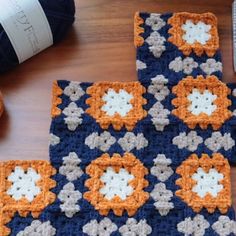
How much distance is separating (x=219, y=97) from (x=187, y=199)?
216 millimetres

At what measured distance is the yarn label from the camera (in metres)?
0.98

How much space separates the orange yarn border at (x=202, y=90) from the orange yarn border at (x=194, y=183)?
0.07 meters

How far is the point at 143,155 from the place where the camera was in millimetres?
990

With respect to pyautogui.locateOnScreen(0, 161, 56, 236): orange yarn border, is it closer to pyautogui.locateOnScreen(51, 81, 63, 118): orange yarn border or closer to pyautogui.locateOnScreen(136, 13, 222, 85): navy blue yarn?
pyautogui.locateOnScreen(51, 81, 63, 118): orange yarn border

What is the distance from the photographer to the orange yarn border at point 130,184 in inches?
37.5

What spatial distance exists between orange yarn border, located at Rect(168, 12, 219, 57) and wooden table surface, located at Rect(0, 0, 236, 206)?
26mm

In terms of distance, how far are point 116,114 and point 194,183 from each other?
198 mm

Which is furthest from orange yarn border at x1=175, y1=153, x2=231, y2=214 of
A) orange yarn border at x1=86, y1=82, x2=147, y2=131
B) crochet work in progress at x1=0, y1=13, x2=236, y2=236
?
orange yarn border at x1=86, y1=82, x2=147, y2=131

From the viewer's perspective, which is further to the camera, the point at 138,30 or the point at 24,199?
the point at 138,30

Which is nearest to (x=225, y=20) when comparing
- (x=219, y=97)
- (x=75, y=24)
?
(x=219, y=97)

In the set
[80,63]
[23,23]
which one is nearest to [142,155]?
[80,63]

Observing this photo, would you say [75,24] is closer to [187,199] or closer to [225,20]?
[225,20]

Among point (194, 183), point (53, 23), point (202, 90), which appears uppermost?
point (53, 23)

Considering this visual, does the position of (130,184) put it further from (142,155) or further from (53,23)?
(53,23)
